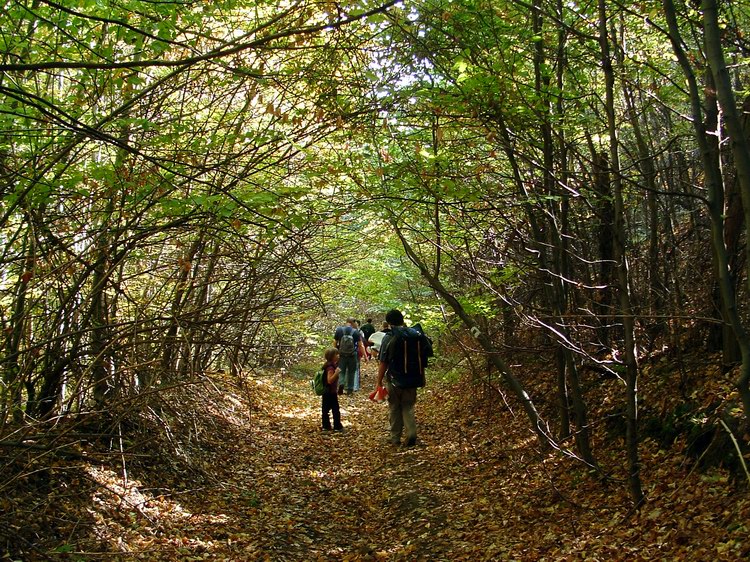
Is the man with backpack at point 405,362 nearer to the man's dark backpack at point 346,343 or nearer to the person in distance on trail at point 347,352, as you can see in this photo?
the person in distance on trail at point 347,352

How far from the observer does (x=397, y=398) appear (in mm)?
9633

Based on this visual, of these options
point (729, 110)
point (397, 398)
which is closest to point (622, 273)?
point (729, 110)

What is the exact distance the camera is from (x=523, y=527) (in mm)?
6125

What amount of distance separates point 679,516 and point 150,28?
6.75 m

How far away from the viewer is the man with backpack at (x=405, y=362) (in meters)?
9.39

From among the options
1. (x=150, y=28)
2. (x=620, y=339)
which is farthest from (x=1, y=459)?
(x=620, y=339)

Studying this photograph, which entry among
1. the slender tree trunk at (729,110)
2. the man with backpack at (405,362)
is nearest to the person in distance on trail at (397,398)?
the man with backpack at (405,362)

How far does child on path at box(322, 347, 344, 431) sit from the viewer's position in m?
11.0

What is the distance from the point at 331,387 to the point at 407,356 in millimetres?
2329

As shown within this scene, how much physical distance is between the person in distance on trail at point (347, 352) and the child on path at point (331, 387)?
3.40 m

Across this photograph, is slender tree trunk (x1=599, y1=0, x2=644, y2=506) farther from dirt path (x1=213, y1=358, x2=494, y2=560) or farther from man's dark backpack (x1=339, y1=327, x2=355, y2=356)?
man's dark backpack (x1=339, y1=327, x2=355, y2=356)

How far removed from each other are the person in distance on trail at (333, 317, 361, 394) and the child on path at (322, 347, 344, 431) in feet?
11.2

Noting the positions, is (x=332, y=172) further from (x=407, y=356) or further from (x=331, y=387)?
(x=331, y=387)

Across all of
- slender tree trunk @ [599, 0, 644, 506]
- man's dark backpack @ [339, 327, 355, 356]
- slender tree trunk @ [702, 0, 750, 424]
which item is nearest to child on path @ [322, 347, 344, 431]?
man's dark backpack @ [339, 327, 355, 356]
